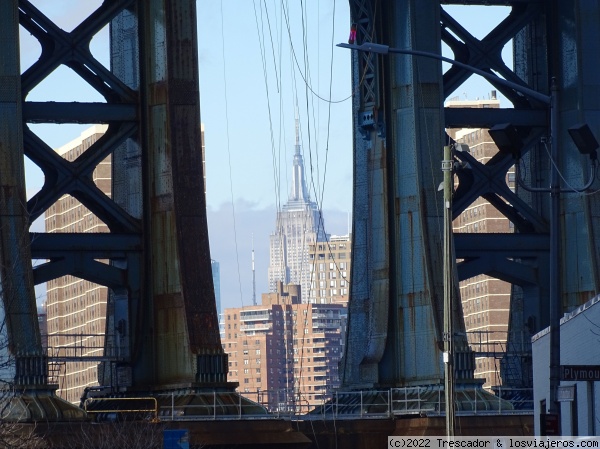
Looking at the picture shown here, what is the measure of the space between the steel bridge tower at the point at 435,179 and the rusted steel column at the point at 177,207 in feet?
17.4

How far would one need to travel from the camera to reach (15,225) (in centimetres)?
4684

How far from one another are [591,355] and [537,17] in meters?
20.4

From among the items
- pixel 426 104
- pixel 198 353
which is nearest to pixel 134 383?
pixel 198 353

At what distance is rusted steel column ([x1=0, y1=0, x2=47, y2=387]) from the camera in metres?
45.9

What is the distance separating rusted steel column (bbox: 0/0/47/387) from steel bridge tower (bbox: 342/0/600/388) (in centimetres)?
958

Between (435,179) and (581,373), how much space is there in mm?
21176

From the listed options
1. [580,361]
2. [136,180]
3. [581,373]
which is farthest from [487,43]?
[581,373]

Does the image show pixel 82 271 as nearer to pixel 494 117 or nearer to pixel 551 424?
pixel 494 117

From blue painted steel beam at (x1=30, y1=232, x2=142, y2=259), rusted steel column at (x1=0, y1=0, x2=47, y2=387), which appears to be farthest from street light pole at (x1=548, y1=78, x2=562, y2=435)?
blue painted steel beam at (x1=30, y1=232, x2=142, y2=259)

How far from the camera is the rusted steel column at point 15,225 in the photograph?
45875mm

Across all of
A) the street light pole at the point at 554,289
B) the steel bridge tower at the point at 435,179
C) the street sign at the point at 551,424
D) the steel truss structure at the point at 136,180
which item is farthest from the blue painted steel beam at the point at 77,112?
the street sign at the point at 551,424

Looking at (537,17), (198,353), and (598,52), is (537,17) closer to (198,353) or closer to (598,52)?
(598,52)

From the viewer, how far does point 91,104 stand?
5053 centimetres

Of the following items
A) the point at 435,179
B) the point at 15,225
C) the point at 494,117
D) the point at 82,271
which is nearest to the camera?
the point at 15,225
